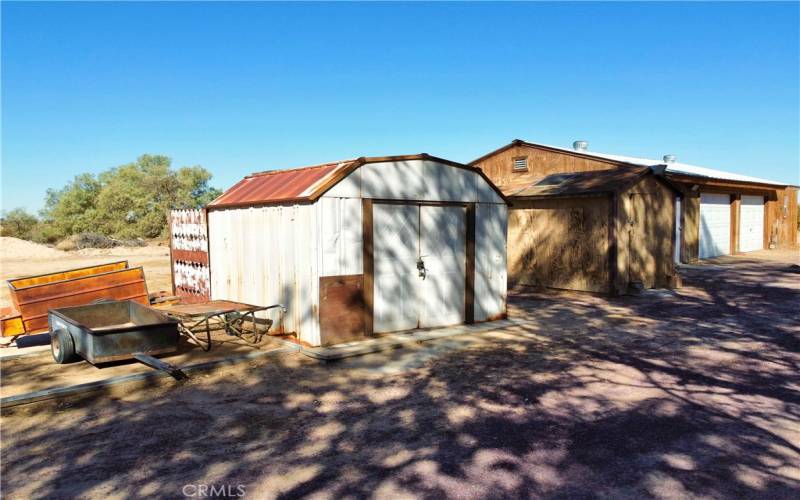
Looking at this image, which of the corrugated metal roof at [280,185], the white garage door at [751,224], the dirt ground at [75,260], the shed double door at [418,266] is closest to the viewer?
the corrugated metal roof at [280,185]

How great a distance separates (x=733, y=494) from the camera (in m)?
3.96

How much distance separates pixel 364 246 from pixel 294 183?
1.84 m

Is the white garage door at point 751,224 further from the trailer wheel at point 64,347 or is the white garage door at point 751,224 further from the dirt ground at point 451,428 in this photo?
the trailer wheel at point 64,347

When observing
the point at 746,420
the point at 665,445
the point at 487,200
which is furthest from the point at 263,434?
the point at 487,200

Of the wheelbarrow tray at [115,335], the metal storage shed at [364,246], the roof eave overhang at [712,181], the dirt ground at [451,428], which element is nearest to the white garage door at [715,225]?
the roof eave overhang at [712,181]

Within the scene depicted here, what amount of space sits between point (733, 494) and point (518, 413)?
2.19m

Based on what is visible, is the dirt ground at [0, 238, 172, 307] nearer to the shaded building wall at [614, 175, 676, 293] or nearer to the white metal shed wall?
the white metal shed wall

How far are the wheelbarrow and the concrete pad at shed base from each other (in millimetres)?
2071

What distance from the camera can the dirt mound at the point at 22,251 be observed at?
92.1 ft

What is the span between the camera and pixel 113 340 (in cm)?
705

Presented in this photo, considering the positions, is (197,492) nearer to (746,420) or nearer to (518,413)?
(518,413)
